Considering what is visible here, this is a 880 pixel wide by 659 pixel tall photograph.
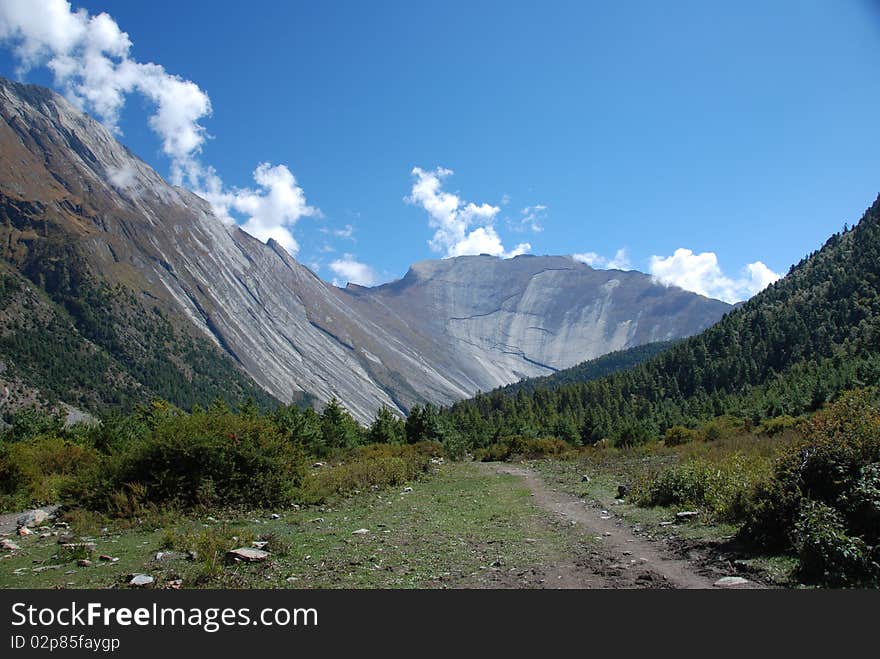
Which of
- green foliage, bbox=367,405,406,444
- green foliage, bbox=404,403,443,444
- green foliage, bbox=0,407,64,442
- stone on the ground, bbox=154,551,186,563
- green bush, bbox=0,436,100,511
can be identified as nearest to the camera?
stone on the ground, bbox=154,551,186,563

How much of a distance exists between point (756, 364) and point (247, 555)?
442 feet

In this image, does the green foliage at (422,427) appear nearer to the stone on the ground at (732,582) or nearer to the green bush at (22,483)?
the green bush at (22,483)

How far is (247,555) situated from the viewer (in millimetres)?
10930

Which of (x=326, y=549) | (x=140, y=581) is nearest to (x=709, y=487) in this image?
(x=326, y=549)

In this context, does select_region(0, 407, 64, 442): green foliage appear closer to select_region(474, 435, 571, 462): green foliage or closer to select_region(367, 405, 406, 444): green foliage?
select_region(367, 405, 406, 444): green foliage

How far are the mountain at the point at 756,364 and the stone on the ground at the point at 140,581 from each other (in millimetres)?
66574

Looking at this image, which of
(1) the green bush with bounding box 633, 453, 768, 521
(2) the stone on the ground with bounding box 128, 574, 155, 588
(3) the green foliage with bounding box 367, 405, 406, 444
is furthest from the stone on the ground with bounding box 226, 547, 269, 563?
(3) the green foliage with bounding box 367, 405, 406, 444

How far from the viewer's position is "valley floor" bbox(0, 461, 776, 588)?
372 inches

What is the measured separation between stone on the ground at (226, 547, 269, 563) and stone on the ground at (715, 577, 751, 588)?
8.32 m

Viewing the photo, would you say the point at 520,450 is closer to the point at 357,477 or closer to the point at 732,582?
the point at 357,477

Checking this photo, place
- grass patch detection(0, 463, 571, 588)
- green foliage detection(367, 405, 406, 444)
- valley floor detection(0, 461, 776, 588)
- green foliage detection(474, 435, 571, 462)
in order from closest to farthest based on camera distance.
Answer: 1. valley floor detection(0, 461, 776, 588)
2. grass patch detection(0, 463, 571, 588)
3. green foliage detection(474, 435, 571, 462)
4. green foliage detection(367, 405, 406, 444)

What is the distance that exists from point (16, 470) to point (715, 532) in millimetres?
25722

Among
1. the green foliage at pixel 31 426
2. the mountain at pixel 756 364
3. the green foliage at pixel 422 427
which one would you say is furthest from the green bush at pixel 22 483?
the mountain at pixel 756 364

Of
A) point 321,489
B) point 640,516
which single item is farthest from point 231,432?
point 640,516
